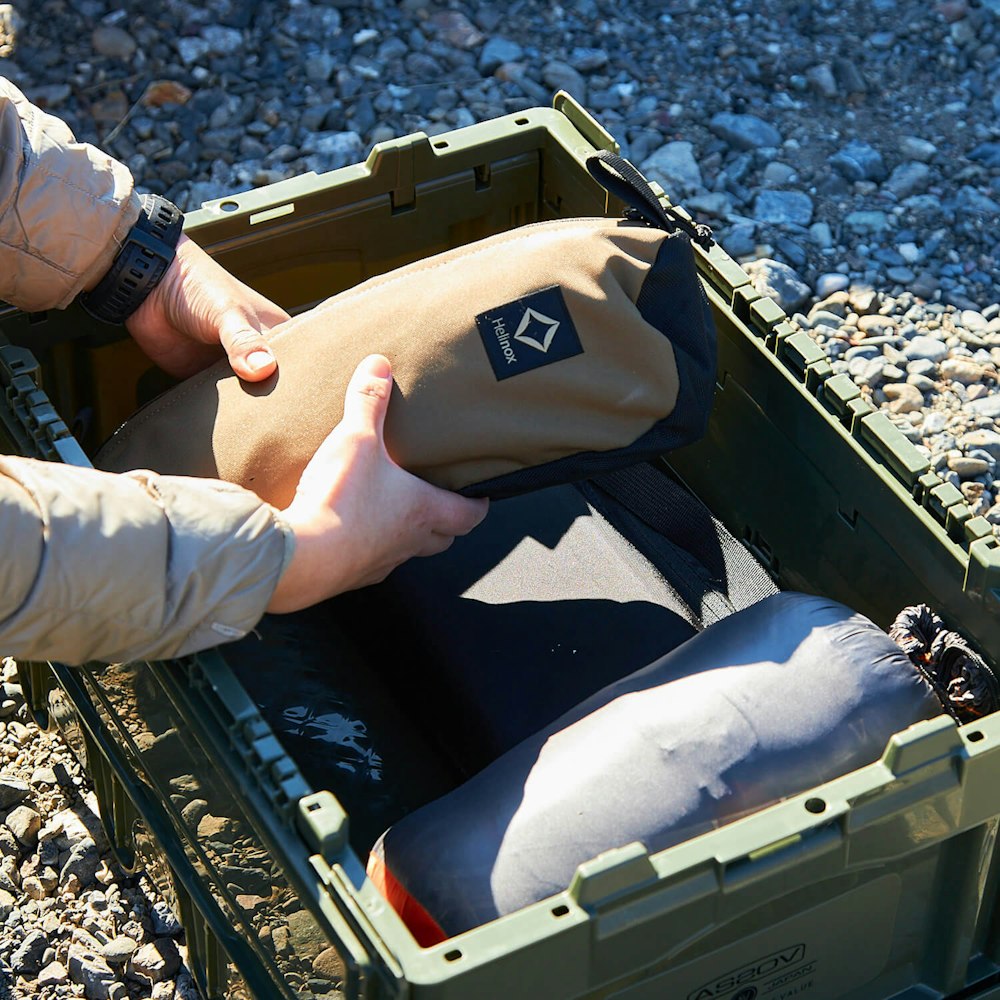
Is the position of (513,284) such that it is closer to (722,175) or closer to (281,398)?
(281,398)

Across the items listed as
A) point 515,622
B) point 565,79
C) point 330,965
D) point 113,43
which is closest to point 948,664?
point 515,622

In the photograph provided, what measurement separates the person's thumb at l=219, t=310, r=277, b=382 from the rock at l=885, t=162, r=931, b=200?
2076 mm

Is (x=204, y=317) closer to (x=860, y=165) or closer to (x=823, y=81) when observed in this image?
(x=860, y=165)

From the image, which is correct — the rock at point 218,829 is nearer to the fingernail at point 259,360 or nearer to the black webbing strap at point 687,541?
the fingernail at point 259,360

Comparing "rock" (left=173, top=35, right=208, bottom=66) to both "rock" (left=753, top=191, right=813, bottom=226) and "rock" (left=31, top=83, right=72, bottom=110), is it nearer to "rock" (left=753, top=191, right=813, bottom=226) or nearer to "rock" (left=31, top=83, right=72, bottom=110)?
"rock" (left=31, top=83, right=72, bottom=110)

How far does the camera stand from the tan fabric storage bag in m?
2.17

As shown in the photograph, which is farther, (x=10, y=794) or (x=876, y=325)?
(x=876, y=325)

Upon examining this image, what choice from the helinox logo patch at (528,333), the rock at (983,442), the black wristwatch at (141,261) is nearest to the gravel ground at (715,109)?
the rock at (983,442)

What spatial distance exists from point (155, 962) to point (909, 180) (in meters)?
2.55

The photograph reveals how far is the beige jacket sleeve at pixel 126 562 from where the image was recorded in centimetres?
172

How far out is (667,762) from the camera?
1837 mm

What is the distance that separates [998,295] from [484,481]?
1.88 meters

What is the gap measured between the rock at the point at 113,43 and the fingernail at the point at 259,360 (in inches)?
88.1

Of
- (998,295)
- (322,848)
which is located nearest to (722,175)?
(998,295)
